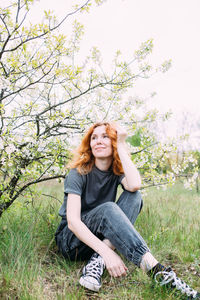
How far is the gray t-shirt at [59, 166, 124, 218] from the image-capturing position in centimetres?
214

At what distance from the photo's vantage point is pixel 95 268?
71.5 inches

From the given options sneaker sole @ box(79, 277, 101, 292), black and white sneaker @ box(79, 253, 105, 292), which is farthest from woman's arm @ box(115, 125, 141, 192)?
sneaker sole @ box(79, 277, 101, 292)

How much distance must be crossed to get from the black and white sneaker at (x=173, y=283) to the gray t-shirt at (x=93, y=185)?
78cm

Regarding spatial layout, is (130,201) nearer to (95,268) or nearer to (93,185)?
(93,185)

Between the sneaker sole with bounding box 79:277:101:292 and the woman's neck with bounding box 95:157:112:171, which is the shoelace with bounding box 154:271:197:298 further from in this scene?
the woman's neck with bounding box 95:157:112:171

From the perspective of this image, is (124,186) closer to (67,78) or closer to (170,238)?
(170,238)

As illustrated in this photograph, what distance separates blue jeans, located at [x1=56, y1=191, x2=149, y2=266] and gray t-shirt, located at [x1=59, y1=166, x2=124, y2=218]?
0.14 meters

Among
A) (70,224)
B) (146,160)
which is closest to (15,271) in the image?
(70,224)

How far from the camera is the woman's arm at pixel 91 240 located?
1768 millimetres

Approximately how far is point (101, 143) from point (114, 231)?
2.50ft

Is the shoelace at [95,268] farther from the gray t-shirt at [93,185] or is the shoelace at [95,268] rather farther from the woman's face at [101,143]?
the woman's face at [101,143]

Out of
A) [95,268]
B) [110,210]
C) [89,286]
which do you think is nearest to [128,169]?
[110,210]

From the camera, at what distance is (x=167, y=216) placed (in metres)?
3.54

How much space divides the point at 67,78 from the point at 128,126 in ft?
2.64
